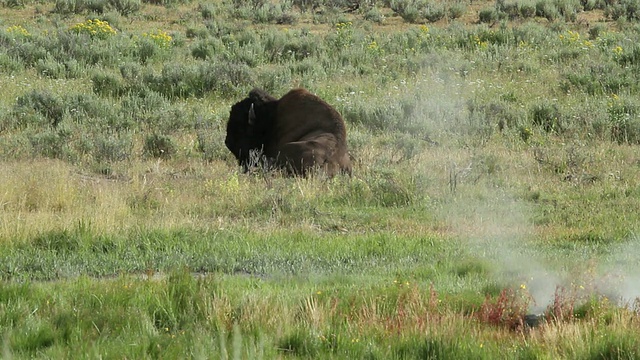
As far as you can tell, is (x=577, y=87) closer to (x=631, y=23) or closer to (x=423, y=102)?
(x=423, y=102)

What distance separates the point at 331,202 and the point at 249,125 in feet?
10.1

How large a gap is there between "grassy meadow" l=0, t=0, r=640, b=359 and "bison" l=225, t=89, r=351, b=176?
0.39 meters

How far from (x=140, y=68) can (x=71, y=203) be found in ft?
36.0

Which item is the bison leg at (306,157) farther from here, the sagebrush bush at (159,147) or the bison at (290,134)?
the sagebrush bush at (159,147)

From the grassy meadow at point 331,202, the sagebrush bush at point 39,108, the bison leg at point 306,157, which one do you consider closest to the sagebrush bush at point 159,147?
the grassy meadow at point 331,202

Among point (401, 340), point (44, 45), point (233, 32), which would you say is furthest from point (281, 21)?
point (401, 340)

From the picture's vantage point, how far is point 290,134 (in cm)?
1384

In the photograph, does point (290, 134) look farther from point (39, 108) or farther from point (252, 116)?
point (39, 108)

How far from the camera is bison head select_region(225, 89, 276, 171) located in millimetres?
14102

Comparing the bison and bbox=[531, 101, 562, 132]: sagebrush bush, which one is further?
bbox=[531, 101, 562, 132]: sagebrush bush

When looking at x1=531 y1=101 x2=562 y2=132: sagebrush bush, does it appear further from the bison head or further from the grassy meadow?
the bison head

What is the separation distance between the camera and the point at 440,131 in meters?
16.8

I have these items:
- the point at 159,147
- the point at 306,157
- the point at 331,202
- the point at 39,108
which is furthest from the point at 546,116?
the point at 39,108

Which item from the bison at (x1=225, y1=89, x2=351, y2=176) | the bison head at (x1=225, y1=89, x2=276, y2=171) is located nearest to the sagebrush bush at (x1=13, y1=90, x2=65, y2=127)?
the bison head at (x1=225, y1=89, x2=276, y2=171)
